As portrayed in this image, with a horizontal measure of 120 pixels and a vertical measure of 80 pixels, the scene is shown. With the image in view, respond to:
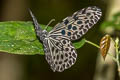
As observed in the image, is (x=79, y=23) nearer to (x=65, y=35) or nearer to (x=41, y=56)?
(x=65, y=35)

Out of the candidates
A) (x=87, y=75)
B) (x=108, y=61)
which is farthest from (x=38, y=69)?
(x=108, y=61)

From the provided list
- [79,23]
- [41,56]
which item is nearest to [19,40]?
[79,23]

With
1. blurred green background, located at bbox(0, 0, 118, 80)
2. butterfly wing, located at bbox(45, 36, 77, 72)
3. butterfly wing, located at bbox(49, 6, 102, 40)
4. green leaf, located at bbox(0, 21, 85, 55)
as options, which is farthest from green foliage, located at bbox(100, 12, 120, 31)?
blurred green background, located at bbox(0, 0, 118, 80)

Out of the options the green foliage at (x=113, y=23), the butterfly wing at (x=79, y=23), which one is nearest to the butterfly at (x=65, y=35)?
the butterfly wing at (x=79, y=23)

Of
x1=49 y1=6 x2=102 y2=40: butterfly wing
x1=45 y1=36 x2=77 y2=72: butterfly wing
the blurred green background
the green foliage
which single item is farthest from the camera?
the blurred green background

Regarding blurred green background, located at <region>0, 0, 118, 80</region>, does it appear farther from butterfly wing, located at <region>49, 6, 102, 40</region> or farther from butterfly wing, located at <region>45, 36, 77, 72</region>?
butterfly wing, located at <region>45, 36, 77, 72</region>

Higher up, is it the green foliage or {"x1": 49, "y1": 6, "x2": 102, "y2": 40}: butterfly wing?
the green foliage
